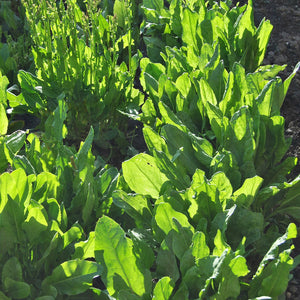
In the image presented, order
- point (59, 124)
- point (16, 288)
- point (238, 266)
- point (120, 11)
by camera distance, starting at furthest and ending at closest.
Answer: point (120, 11) → point (59, 124) → point (16, 288) → point (238, 266)

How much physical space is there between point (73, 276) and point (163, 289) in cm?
34

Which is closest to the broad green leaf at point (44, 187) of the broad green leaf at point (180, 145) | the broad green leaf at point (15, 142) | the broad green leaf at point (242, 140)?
the broad green leaf at point (15, 142)

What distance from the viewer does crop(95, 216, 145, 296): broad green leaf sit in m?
1.63

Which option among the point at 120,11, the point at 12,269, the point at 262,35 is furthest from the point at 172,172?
the point at 120,11

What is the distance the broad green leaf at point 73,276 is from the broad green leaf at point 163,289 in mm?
213

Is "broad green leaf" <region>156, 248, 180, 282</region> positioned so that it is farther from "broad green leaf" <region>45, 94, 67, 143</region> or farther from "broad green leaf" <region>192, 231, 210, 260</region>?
"broad green leaf" <region>45, 94, 67, 143</region>

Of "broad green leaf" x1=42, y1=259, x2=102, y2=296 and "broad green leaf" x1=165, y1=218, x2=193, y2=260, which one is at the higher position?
"broad green leaf" x1=165, y1=218, x2=193, y2=260

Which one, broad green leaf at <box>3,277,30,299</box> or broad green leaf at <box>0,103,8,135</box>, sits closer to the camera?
broad green leaf at <box>3,277,30,299</box>

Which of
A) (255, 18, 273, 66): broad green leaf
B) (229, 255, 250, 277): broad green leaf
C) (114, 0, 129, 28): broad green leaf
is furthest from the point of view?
(114, 0, 129, 28): broad green leaf

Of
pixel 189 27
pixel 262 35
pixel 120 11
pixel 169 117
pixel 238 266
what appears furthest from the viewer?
pixel 120 11

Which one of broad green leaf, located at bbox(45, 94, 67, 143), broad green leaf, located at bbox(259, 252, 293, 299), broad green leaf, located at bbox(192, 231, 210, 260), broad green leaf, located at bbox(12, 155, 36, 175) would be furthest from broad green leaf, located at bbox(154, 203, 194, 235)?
broad green leaf, located at bbox(45, 94, 67, 143)

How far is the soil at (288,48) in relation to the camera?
284 cm

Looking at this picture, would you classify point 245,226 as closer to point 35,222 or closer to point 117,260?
point 117,260

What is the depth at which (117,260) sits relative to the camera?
1667 millimetres
